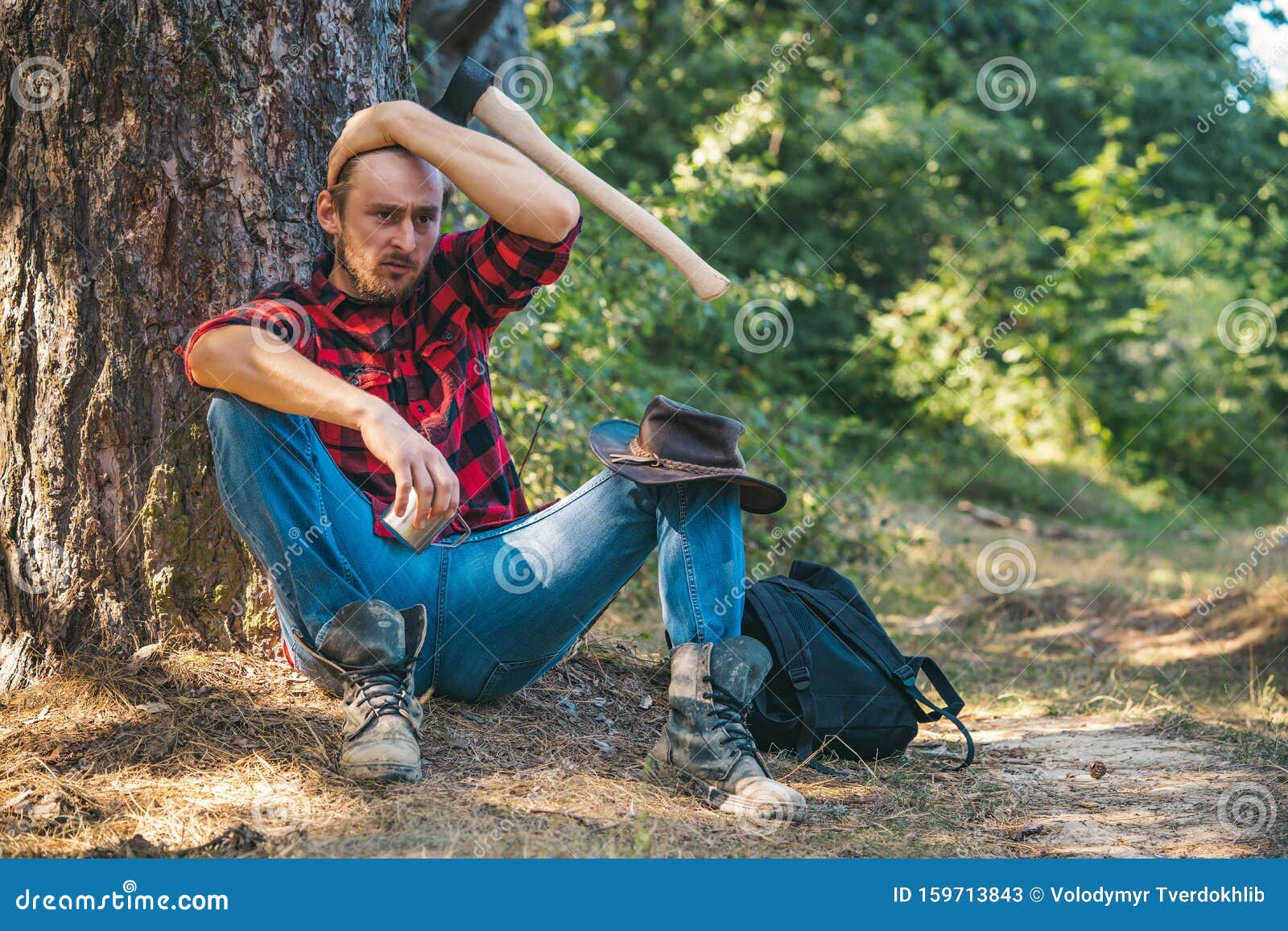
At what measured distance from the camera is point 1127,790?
2.79 m

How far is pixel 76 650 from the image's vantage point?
2.62 m

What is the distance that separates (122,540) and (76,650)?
268mm

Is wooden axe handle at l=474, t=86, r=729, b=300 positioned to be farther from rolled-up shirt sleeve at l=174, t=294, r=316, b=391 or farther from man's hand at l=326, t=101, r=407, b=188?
rolled-up shirt sleeve at l=174, t=294, r=316, b=391

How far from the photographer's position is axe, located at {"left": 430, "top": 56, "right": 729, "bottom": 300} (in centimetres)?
248

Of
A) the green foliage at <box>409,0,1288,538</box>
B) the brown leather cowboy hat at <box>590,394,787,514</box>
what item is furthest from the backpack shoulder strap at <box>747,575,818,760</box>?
the green foliage at <box>409,0,1288,538</box>

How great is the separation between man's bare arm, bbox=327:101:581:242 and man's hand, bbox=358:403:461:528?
0.53 m

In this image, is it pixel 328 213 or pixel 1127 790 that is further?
pixel 1127 790

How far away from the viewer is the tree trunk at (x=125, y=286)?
8.50 feet

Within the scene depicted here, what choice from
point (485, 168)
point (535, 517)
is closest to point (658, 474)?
point (535, 517)

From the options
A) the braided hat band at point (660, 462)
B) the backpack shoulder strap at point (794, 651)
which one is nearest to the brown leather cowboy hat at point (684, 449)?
the braided hat band at point (660, 462)

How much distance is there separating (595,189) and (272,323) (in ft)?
2.42

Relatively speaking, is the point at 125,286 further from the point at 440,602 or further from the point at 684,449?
the point at 684,449

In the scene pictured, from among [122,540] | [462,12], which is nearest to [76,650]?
[122,540]

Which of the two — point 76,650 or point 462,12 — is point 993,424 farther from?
point 76,650
